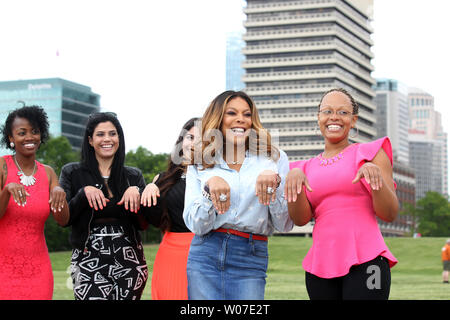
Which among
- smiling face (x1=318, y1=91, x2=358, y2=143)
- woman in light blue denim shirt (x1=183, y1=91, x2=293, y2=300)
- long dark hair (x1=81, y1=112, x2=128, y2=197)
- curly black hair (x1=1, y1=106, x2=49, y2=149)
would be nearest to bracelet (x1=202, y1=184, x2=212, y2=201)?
woman in light blue denim shirt (x1=183, y1=91, x2=293, y2=300)

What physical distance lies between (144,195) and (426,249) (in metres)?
46.6

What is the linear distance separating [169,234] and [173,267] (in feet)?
0.99

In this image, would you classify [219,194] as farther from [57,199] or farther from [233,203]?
[57,199]

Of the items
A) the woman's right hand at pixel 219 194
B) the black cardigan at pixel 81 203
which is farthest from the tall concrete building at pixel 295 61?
the woman's right hand at pixel 219 194

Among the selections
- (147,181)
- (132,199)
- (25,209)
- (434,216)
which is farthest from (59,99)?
(132,199)

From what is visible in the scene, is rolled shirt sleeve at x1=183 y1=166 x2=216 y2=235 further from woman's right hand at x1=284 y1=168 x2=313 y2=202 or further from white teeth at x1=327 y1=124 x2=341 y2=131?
white teeth at x1=327 y1=124 x2=341 y2=131

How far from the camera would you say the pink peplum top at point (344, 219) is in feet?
15.6

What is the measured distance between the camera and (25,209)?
606 cm

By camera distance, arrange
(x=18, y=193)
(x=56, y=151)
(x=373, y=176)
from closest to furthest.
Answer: (x=373, y=176) → (x=18, y=193) → (x=56, y=151)

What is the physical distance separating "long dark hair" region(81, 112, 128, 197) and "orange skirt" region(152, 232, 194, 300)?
0.66 meters

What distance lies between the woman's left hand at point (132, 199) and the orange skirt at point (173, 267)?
0.46 m

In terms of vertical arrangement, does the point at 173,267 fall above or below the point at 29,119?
below

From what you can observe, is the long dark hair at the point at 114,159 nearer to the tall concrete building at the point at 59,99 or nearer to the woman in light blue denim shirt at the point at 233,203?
the woman in light blue denim shirt at the point at 233,203

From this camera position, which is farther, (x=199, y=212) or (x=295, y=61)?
(x=295, y=61)
